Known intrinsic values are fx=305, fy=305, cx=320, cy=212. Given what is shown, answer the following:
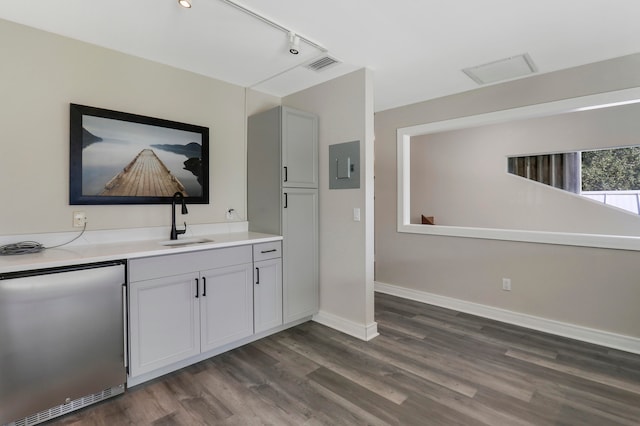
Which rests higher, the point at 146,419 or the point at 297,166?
the point at 297,166

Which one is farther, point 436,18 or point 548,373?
point 548,373

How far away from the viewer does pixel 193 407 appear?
75.8 inches

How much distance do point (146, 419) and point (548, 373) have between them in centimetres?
280

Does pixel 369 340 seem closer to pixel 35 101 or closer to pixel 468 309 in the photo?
pixel 468 309

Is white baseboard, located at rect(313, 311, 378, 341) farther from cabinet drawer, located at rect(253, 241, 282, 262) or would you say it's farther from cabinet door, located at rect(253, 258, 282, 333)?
cabinet drawer, located at rect(253, 241, 282, 262)

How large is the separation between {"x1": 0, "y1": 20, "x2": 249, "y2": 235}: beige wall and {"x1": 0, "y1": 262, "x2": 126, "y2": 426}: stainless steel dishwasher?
2.35 feet

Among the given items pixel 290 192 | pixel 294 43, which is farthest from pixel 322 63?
pixel 290 192

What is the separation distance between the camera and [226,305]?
2.54 meters

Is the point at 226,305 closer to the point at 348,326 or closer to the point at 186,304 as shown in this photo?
the point at 186,304

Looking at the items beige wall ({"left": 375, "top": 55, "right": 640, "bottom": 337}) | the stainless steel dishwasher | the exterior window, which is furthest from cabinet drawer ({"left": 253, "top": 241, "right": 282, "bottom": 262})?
the exterior window

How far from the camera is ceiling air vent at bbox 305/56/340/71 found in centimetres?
271

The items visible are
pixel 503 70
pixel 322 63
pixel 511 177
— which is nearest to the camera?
pixel 322 63

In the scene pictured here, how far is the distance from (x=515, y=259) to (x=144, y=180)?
3.75 meters

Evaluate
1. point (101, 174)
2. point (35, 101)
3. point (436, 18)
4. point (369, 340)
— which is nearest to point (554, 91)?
point (436, 18)
